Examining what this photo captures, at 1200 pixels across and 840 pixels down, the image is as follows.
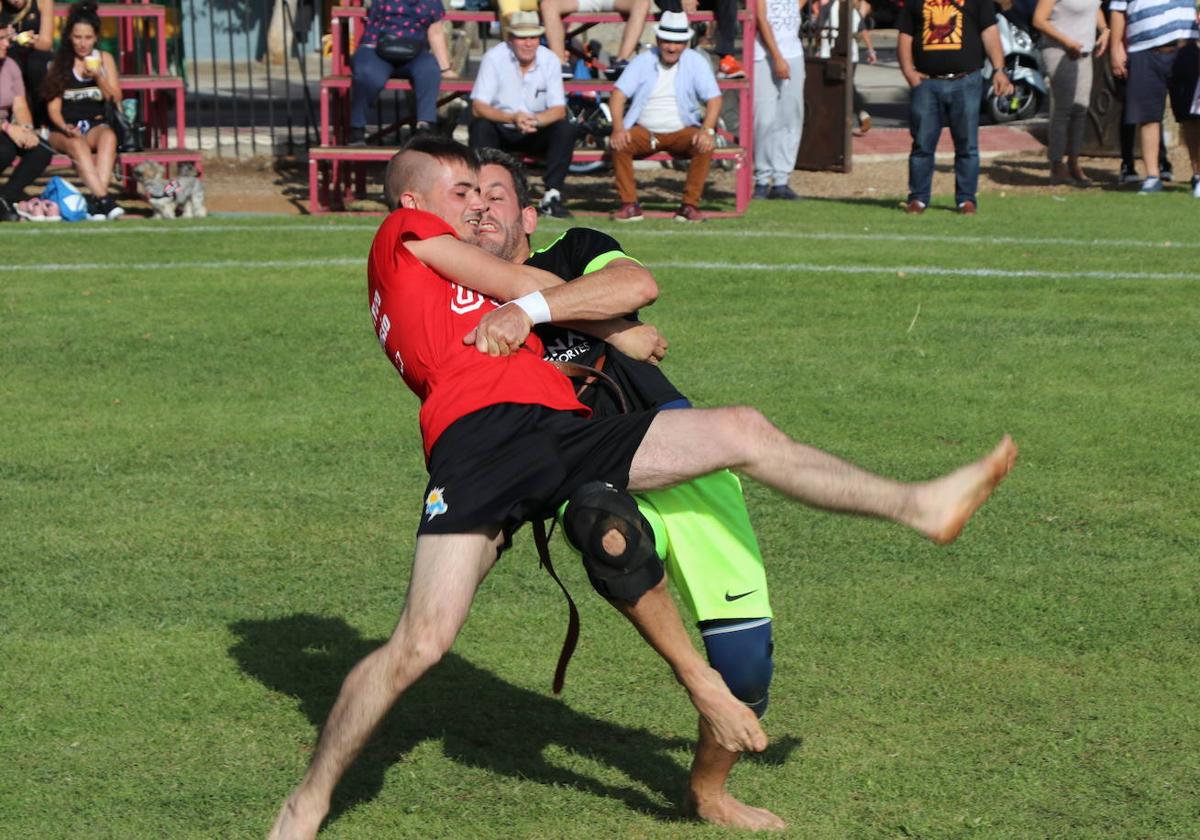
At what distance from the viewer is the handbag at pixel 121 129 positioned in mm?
15734

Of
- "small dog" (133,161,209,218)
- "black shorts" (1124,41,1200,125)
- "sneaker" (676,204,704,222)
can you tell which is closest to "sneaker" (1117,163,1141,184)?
"black shorts" (1124,41,1200,125)

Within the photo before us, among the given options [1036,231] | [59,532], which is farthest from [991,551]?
[1036,231]

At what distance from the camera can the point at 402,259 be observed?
4633 millimetres

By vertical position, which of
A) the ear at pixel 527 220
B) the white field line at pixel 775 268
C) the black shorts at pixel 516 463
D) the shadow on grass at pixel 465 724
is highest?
the ear at pixel 527 220

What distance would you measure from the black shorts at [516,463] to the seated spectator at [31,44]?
1259cm

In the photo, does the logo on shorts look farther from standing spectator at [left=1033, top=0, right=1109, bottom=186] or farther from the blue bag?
standing spectator at [left=1033, top=0, right=1109, bottom=186]

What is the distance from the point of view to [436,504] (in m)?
4.20

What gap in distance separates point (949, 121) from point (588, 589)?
1022 cm

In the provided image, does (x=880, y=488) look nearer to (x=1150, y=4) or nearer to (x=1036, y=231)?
(x=1036, y=231)

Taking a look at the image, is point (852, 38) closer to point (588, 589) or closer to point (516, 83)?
point (516, 83)

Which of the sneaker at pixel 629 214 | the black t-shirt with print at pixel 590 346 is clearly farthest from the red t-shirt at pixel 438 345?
the sneaker at pixel 629 214

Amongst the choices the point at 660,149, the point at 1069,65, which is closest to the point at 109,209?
the point at 660,149

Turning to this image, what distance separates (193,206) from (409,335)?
11.4m

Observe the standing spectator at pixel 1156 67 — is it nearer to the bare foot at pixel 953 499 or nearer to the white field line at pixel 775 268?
the white field line at pixel 775 268
